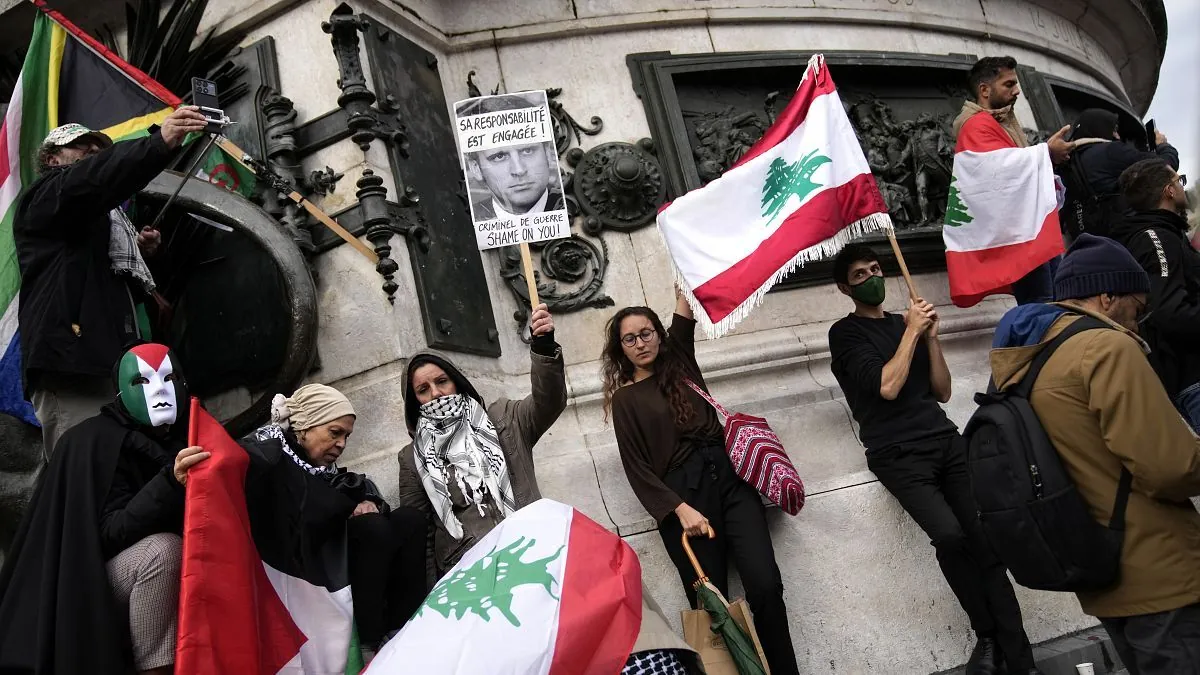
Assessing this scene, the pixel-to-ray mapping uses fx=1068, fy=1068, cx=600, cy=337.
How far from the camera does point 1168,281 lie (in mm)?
5082

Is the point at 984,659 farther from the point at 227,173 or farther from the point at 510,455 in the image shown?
the point at 227,173

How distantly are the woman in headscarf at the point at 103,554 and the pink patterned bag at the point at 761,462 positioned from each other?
240 cm

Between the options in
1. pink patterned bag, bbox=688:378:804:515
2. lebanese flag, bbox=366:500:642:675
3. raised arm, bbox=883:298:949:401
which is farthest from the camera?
raised arm, bbox=883:298:949:401

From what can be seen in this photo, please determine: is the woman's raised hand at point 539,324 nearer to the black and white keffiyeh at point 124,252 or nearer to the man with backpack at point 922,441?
the man with backpack at point 922,441

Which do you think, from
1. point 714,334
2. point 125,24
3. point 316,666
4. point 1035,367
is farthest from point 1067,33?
point 316,666

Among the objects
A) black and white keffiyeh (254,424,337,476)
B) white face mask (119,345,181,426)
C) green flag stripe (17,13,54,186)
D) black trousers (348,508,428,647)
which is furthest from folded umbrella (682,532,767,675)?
green flag stripe (17,13,54,186)

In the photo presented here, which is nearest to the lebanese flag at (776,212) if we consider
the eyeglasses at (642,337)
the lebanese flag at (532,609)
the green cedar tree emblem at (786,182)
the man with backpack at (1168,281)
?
the green cedar tree emblem at (786,182)

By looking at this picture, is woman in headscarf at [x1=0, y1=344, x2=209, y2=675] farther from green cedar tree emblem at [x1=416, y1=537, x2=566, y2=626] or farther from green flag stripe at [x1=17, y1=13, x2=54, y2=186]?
green flag stripe at [x1=17, y1=13, x2=54, y2=186]

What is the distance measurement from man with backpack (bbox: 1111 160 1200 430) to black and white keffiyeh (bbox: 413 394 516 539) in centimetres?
307

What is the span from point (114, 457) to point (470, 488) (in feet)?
4.60

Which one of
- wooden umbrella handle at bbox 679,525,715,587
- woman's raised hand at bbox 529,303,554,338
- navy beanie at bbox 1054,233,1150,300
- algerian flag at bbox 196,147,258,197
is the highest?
algerian flag at bbox 196,147,258,197

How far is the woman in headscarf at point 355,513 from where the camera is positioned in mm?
4199

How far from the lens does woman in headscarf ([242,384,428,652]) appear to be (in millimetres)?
4199

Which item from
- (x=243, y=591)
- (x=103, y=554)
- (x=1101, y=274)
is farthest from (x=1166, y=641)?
(x=103, y=554)
